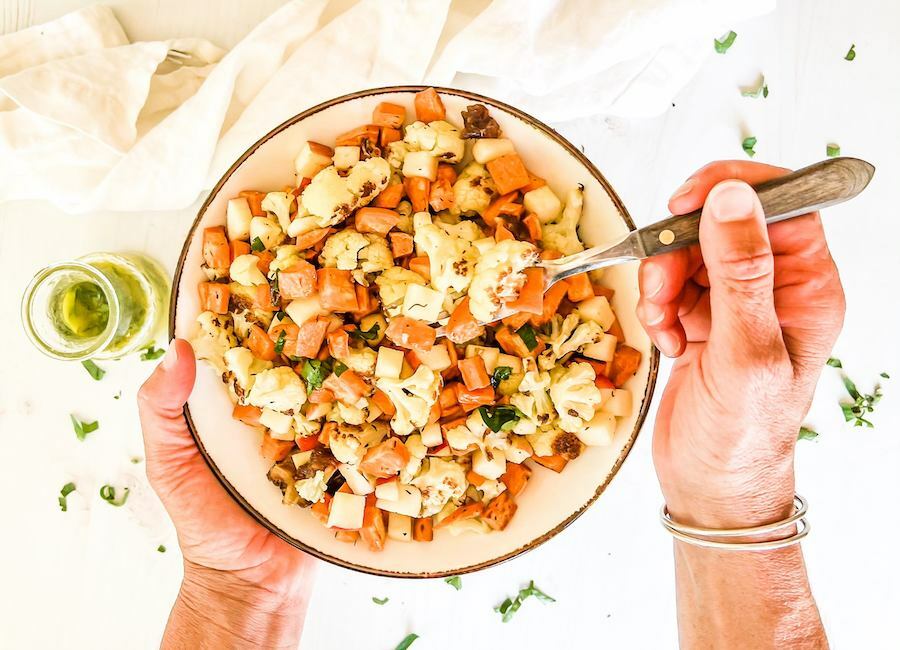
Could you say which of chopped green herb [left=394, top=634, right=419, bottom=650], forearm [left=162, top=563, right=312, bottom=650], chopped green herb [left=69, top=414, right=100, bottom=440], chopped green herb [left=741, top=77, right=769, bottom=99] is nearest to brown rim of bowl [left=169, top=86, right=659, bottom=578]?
forearm [left=162, top=563, right=312, bottom=650]

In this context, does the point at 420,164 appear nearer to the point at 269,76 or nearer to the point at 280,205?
the point at 280,205

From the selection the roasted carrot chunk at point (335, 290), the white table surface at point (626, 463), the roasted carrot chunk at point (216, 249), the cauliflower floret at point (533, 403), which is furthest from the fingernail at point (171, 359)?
the cauliflower floret at point (533, 403)

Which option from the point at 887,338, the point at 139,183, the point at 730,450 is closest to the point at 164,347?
the point at 139,183

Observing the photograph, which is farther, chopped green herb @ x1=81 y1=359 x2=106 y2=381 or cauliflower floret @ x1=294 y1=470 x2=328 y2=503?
chopped green herb @ x1=81 y1=359 x2=106 y2=381

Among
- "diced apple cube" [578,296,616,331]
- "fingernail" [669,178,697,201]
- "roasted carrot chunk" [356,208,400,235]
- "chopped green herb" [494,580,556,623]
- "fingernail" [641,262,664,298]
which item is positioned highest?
"fingernail" [669,178,697,201]

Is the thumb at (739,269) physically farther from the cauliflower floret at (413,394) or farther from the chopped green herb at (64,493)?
the chopped green herb at (64,493)

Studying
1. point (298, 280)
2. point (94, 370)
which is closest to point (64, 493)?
point (94, 370)

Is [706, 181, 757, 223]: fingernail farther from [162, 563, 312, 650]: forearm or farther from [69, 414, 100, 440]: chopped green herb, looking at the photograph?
[69, 414, 100, 440]: chopped green herb

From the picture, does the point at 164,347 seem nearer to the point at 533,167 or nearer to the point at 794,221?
the point at 533,167
